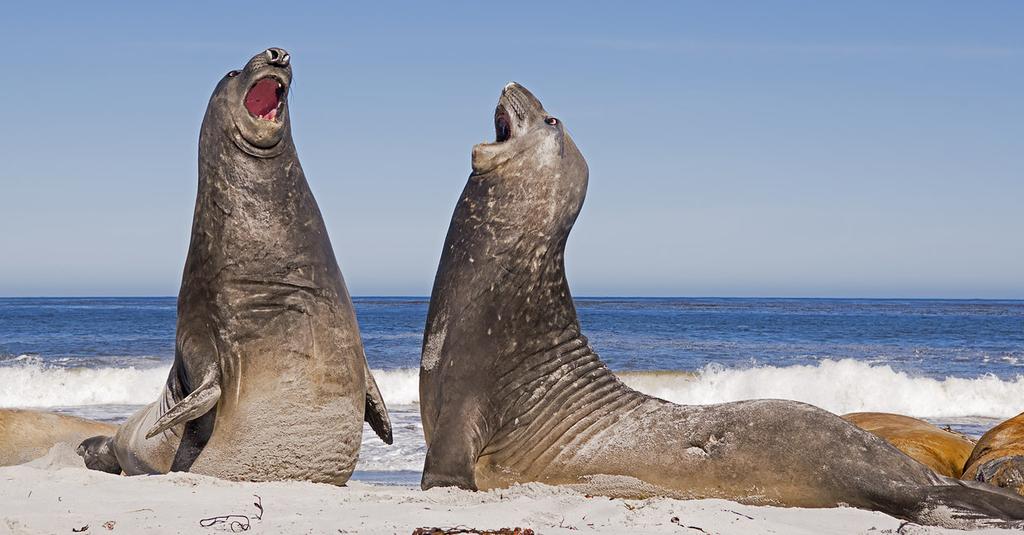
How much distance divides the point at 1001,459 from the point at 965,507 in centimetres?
138

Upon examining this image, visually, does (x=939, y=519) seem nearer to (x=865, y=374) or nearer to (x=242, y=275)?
(x=242, y=275)

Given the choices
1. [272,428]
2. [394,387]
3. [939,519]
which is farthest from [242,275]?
[394,387]

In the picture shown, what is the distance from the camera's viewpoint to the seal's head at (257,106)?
20.4 feet

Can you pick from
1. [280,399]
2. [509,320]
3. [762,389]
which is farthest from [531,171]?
[762,389]

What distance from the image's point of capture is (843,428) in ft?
18.2

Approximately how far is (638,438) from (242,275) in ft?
7.87

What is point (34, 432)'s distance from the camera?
29.5 feet

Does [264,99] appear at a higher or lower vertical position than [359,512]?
higher

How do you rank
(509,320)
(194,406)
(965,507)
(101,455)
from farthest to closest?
1. (101,455)
2. (509,320)
3. (194,406)
4. (965,507)

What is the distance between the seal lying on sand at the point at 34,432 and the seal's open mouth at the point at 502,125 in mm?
4711

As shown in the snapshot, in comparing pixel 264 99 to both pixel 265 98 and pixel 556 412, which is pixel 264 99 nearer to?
pixel 265 98

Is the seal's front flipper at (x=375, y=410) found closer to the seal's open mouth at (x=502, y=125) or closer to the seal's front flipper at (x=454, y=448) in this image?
the seal's front flipper at (x=454, y=448)

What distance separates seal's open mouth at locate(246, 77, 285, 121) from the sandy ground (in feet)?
6.92

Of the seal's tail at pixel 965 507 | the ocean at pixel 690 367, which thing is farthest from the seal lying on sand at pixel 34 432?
the seal's tail at pixel 965 507
